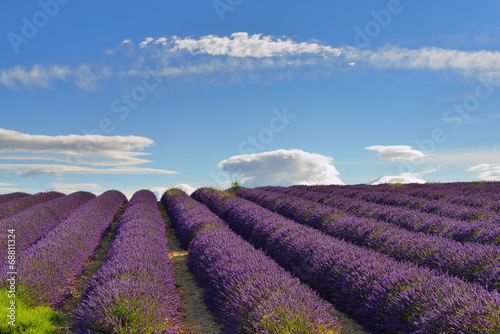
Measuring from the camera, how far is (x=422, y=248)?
5.52 metres

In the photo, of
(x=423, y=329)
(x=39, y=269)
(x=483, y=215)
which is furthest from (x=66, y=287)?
(x=483, y=215)

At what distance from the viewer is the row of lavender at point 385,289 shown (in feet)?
10.2

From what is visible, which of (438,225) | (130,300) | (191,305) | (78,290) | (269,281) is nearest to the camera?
(130,300)

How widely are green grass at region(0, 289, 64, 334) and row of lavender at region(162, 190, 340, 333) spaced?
1.94 metres

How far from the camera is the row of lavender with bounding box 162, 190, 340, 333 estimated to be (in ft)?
10.6

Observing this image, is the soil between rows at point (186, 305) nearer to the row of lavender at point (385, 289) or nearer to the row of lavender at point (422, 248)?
the row of lavender at point (385, 289)

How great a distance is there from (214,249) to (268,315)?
2.64m

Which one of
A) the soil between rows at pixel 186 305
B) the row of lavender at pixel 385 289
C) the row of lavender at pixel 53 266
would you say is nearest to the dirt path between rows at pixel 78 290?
the soil between rows at pixel 186 305

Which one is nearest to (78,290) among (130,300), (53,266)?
(53,266)

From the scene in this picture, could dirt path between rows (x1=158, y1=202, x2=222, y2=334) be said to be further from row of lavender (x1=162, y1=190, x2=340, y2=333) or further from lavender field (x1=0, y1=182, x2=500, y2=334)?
row of lavender (x1=162, y1=190, x2=340, y2=333)

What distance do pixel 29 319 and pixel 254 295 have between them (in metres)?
2.72

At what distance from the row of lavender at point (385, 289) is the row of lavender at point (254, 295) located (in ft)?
1.85

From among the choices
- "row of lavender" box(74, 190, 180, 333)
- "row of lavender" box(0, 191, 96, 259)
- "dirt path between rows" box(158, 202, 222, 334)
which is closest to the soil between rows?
"dirt path between rows" box(158, 202, 222, 334)

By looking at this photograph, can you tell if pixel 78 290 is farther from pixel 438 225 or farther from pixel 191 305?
pixel 438 225
